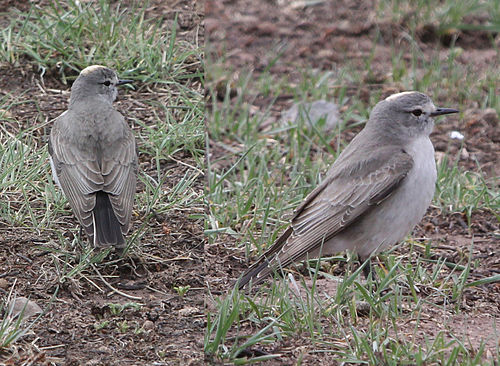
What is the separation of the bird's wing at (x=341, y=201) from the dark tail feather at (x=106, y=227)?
3.62ft

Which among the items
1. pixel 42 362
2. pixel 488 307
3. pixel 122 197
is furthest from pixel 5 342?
pixel 488 307

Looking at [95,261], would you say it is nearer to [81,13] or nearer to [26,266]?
[26,266]

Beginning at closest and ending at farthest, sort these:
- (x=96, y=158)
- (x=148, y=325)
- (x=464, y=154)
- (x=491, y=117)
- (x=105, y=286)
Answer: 1. (x=148, y=325)
2. (x=105, y=286)
3. (x=96, y=158)
4. (x=464, y=154)
5. (x=491, y=117)

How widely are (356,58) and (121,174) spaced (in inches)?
194

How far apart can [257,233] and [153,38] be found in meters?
1.91

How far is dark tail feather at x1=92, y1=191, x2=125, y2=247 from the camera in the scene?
4.23m

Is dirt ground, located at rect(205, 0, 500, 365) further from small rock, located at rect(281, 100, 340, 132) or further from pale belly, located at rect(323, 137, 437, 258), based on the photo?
pale belly, located at rect(323, 137, 437, 258)

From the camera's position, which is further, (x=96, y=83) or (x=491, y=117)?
(x=491, y=117)

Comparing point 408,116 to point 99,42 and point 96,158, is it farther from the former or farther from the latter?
point 99,42

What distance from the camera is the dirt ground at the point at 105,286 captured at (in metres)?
3.72

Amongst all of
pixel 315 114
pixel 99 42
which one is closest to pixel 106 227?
pixel 99 42

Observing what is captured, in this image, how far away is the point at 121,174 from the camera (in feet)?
15.3

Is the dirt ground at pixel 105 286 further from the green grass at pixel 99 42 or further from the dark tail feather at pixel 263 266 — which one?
the dark tail feather at pixel 263 266

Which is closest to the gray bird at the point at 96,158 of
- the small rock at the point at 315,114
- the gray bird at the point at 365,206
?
the gray bird at the point at 365,206
